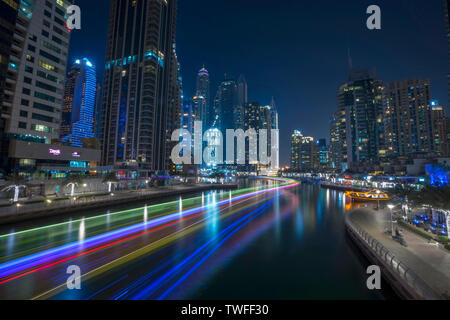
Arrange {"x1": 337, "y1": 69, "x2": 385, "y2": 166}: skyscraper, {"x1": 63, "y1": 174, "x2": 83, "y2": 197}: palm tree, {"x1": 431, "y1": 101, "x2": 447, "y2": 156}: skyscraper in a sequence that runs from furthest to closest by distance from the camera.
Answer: {"x1": 431, "y1": 101, "x2": 447, "y2": 156}: skyscraper
{"x1": 337, "y1": 69, "x2": 385, "y2": 166}: skyscraper
{"x1": 63, "y1": 174, "x2": 83, "y2": 197}: palm tree

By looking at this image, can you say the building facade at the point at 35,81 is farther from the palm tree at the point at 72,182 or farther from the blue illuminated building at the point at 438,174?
the blue illuminated building at the point at 438,174

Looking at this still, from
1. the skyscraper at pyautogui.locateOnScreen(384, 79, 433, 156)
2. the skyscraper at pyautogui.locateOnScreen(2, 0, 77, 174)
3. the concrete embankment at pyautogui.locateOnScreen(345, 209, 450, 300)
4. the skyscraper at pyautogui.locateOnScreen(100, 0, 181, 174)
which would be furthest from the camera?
the skyscraper at pyautogui.locateOnScreen(384, 79, 433, 156)

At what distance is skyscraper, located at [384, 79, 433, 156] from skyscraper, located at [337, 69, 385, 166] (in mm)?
29671

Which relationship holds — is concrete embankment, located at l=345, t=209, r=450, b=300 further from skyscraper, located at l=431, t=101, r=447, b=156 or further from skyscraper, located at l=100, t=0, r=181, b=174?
skyscraper, located at l=431, t=101, r=447, b=156

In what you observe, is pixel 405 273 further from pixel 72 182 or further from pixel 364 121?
pixel 364 121

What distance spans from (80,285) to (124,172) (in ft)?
276

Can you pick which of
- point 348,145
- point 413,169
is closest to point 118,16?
point 413,169

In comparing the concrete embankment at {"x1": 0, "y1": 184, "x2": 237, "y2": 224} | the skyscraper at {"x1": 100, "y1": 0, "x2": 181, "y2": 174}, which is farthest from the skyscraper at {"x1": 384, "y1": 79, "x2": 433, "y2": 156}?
the concrete embankment at {"x1": 0, "y1": 184, "x2": 237, "y2": 224}

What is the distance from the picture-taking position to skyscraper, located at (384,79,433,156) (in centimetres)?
15950

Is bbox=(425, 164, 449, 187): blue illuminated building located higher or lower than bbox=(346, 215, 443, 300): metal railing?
higher

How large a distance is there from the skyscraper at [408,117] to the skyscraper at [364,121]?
29.7 meters

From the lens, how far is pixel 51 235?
1855 centimetres

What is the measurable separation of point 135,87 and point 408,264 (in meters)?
110

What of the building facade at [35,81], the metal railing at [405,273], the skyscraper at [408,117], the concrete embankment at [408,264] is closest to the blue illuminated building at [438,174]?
the concrete embankment at [408,264]
